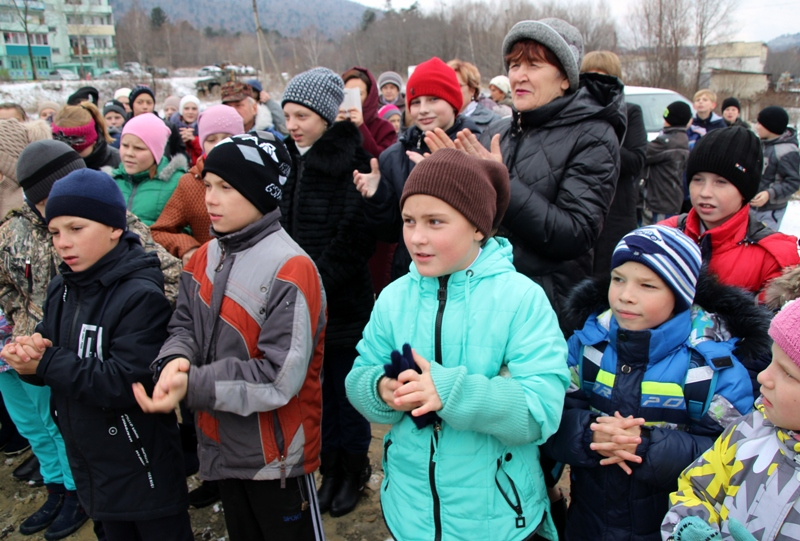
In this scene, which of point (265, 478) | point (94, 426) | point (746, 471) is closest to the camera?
point (746, 471)

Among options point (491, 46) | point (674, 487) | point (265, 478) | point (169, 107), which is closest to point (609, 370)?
point (674, 487)

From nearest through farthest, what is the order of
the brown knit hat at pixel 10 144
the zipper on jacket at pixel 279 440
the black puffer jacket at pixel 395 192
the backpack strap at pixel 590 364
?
the backpack strap at pixel 590 364 < the zipper on jacket at pixel 279 440 < the black puffer jacket at pixel 395 192 < the brown knit hat at pixel 10 144

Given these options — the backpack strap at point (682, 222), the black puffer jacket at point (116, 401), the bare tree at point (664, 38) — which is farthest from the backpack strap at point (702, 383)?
the bare tree at point (664, 38)

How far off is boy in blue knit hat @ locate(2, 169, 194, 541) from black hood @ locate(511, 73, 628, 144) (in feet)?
5.89

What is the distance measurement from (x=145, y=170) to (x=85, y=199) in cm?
135

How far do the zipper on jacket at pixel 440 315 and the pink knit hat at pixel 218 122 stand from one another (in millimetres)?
2426

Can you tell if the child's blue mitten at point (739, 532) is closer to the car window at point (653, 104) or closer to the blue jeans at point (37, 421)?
the blue jeans at point (37, 421)

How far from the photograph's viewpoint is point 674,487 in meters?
1.72

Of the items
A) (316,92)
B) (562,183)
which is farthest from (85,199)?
(562,183)

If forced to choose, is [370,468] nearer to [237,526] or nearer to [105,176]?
[237,526]

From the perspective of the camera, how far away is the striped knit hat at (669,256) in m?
1.75

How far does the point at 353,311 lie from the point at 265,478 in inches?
42.1

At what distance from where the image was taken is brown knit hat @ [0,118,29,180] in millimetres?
3318

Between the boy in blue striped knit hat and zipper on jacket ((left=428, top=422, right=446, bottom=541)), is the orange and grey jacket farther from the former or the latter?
the boy in blue striped knit hat
